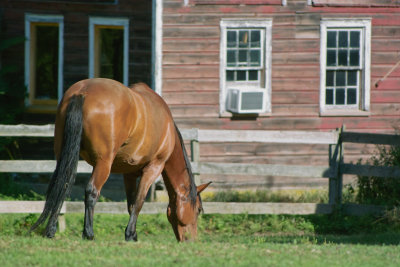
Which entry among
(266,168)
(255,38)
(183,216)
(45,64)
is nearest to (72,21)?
(45,64)

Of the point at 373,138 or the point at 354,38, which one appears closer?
the point at 373,138

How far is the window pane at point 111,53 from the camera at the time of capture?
51.9 feet

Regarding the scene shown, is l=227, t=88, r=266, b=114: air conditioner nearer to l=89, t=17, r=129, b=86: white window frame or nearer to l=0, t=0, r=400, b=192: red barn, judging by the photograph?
l=0, t=0, r=400, b=192: red barn

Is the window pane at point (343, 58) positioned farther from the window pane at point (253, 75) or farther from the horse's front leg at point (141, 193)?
the horse's front leg at point (141, 193)

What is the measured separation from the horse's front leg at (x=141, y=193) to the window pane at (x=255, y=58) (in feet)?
19.7

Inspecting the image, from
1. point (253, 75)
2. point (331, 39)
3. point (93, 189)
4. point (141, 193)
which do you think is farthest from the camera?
point (331, 39)

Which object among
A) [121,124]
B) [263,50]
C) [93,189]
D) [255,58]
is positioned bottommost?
[93,189]

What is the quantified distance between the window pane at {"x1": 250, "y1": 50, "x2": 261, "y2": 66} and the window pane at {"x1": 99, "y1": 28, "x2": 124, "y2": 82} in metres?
3.62

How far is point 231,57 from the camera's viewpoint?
1355 cm

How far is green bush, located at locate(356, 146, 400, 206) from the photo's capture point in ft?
37.4

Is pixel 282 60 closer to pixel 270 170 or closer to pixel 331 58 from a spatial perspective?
pixel 331 58

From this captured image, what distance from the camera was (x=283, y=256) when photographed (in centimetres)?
645

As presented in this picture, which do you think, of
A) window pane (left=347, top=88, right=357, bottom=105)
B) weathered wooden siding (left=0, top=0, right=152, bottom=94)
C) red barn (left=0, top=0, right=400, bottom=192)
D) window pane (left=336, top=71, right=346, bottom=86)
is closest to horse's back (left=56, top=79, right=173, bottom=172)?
red barn (left=0, top=0, right=400, bottom=192)

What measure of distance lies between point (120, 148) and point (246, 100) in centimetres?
601
